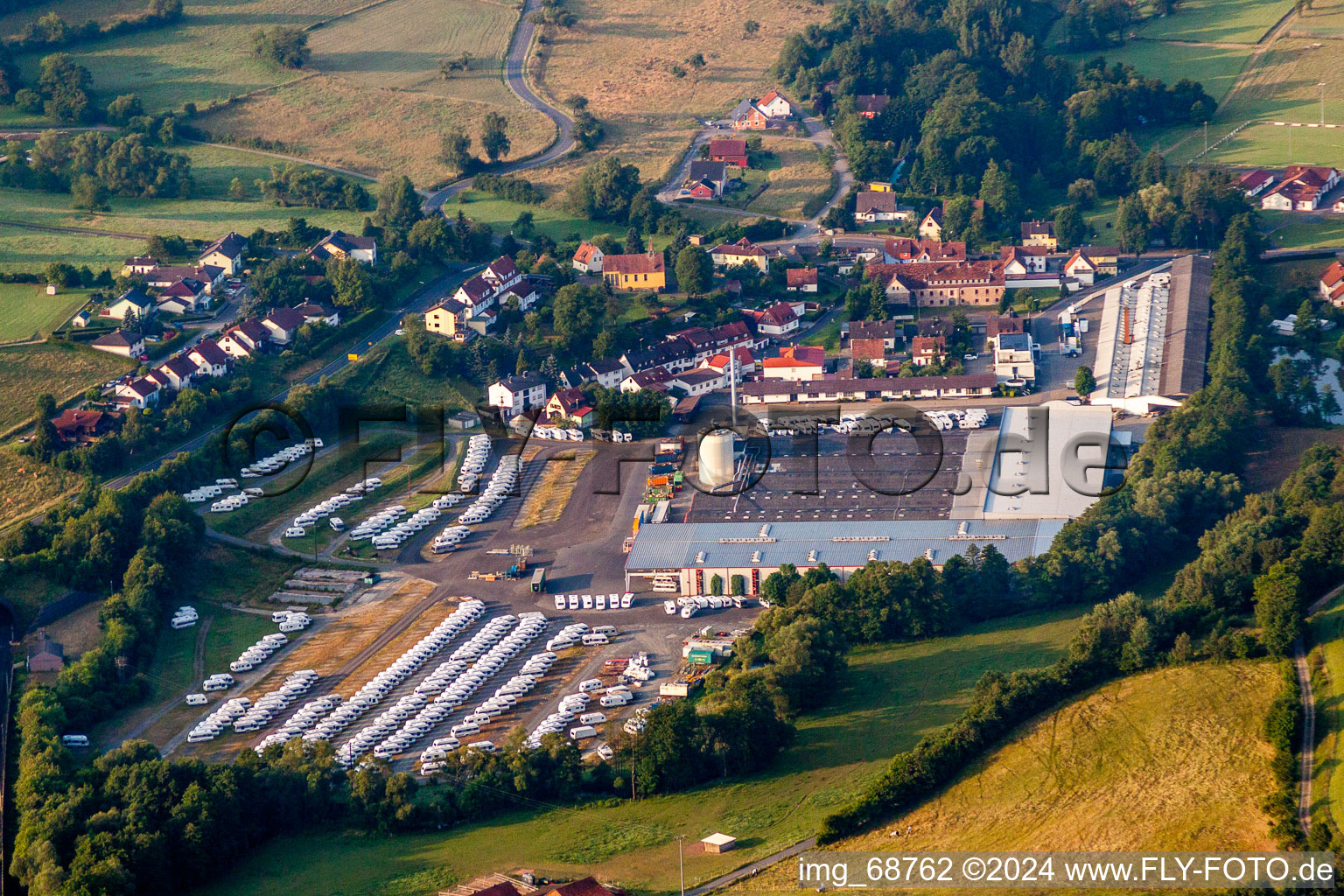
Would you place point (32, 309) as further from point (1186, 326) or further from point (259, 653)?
point (1186, 326)

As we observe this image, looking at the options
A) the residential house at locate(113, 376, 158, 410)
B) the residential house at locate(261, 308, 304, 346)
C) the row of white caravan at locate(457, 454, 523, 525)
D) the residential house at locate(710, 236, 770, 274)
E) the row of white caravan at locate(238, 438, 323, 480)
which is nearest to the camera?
the row of white caravan at locate(457, 454, 523, 525)

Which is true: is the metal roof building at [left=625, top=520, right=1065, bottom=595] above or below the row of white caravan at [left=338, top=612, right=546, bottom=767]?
above

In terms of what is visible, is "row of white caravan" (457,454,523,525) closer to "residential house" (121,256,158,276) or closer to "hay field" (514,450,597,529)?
"hay field" (514,450,597,529)

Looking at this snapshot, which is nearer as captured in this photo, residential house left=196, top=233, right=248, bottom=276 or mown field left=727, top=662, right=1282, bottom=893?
mown field left=727, top=662, right=1282, bottom=893

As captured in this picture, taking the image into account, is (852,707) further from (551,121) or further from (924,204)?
(551,121)

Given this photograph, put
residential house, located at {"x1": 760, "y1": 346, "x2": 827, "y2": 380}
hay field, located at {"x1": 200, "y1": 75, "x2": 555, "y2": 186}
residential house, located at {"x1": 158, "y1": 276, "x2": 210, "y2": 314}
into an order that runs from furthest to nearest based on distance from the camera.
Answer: hay field, located at {"x1": 200, "y1": 75, "x2": 555, "y2": 186}
residential house, located at {"x1": 158, "y1": 276, "x2": 210, "y2": 314}
residential house, located at {"x1": 760, "y1": 346, "x2": 827, "y2": 380}

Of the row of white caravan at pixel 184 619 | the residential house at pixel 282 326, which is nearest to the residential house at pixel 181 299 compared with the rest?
the residential house at pixel 282 326

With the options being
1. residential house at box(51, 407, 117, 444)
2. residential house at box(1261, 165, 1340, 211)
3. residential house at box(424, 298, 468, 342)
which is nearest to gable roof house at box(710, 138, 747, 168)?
residential house at box(424, 298, 468, 342)
